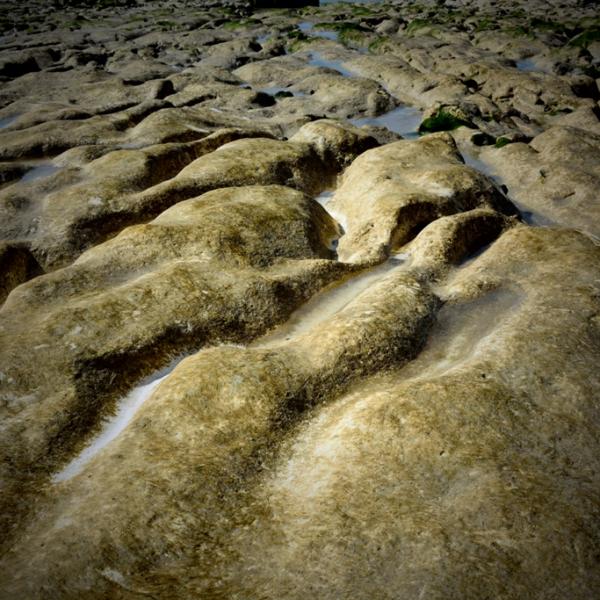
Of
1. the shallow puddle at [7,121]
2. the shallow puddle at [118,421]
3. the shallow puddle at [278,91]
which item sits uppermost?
the shallow puddle at [7,121]

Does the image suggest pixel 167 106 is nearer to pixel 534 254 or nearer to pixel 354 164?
pixel 354 164

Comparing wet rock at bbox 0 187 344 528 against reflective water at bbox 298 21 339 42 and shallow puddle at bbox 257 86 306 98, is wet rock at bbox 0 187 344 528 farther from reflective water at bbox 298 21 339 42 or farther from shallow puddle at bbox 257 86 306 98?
reflective water at bbox 298 21 339 42

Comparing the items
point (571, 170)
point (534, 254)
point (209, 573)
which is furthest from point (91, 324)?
point (571, 170)

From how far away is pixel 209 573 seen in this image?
13.0 metres

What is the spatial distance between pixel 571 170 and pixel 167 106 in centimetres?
3953

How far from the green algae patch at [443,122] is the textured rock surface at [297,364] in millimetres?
3437

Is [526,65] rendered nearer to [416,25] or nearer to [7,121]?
[416,25]

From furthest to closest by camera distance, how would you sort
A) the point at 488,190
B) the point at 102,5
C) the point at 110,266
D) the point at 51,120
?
the point at 102,5 < the point at 51,120 < the point at 488,190 < the point at 110,266

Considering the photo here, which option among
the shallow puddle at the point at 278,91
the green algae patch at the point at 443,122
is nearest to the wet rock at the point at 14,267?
the green algae patch at the point at 443,122

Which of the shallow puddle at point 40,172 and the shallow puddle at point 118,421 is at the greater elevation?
the shallow puddle at point 40,172

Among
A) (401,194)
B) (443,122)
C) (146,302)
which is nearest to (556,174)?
(443,122)

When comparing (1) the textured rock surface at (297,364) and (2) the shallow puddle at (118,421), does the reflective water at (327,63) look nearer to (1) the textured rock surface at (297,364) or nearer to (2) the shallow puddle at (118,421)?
(1) the textured rock surface at (297,364)

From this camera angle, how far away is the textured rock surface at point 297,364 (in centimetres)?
1307

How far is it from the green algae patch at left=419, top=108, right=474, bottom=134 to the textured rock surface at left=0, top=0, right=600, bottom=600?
344cm
